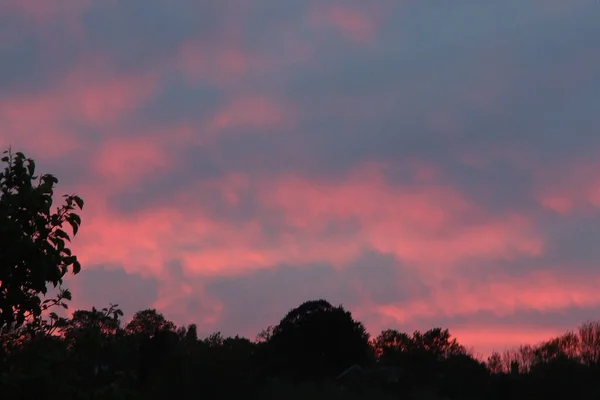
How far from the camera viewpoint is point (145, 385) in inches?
1821

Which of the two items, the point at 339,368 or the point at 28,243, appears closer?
the point at 28,243

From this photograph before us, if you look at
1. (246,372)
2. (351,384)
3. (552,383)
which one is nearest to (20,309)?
(246,372)

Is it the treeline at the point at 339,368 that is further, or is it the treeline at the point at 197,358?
the treeline at the point at 339,368

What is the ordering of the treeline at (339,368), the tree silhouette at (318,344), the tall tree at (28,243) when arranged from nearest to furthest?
the tall tree at (28,243), the treeline at (339,368), the tree silhouette at (318,344)

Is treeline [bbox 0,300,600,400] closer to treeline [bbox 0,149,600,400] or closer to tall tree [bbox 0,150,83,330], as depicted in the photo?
treeline [bbox 0,149,600,400]

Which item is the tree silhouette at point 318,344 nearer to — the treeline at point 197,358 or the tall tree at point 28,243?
the treeline at point 197,358

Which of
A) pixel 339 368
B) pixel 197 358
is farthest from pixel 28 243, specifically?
pixel 339 368

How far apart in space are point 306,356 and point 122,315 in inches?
2666

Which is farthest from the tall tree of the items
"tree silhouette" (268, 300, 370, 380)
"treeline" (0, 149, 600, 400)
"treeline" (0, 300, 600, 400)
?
"tree silhouette" (268, 300, 370, 380)

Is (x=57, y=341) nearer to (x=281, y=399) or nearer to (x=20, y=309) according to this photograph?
(x=20, y=309)

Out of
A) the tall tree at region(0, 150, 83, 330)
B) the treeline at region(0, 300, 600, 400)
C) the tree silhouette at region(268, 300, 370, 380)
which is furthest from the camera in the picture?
the tree silhouette at region(268, 300, 370, 380)

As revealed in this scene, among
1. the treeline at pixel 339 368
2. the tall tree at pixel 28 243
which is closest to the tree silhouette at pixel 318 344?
the treeline at pixel 339 368

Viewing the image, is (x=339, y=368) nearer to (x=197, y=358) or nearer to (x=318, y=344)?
(x=318, y=344)

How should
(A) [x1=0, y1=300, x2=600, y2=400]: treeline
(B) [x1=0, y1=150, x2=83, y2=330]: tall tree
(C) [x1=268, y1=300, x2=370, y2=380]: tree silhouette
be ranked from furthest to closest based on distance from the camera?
(C) [x1=268, y1=300, x2=370, y2=380]: tree silhouette
(A) [x1=0, y1=300, x2=600, y2=400]: treeline
(B) [x1=0, y1=150, x2=83, y2=330]: tall tree
